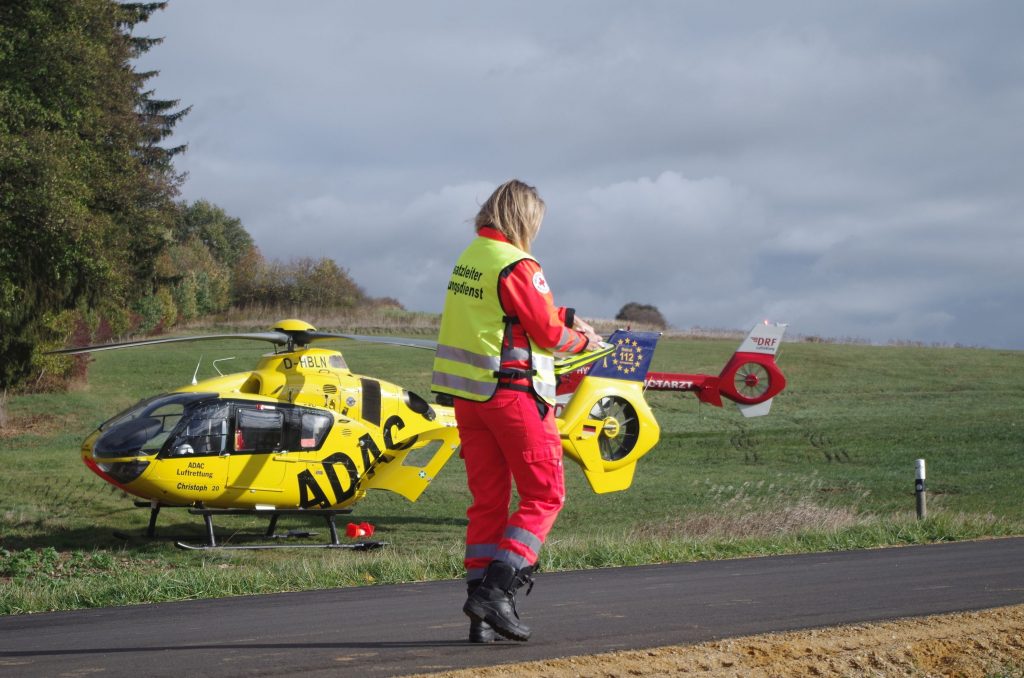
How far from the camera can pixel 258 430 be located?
1662cm

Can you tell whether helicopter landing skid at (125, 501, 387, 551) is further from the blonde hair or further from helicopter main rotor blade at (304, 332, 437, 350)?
the blonde hair

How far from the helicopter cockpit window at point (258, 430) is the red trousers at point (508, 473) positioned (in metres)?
11.4

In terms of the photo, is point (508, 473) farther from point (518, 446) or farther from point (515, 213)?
point (515, 213)

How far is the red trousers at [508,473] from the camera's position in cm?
539

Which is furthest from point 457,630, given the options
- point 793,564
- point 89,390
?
point 89,390

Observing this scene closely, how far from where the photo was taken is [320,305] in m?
59.3

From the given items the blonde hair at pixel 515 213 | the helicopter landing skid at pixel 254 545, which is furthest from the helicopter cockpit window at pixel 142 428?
the blonde hair at pixel 515 213

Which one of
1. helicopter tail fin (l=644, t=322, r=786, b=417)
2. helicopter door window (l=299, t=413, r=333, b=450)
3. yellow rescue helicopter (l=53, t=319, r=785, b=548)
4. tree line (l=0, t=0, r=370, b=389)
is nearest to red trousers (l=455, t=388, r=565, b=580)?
yellow rescue helicopter (l=53, t=319, r=785, b=548)

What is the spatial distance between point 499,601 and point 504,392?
1.05m

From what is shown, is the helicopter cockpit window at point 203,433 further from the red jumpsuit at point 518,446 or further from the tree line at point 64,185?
the red jumpsuit at point 518,446

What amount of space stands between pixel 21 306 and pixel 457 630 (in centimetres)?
2594

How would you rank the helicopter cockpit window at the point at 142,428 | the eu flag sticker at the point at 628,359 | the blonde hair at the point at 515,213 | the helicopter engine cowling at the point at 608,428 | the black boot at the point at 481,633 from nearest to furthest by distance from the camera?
the black boot at the point at 481,633, the blonde hair at the point at 515,213, the helicopter cockpit window at the point at 142,428, the eu flag sticker at the point at 628,359, the helicopter engine cowling at the point at 608,428

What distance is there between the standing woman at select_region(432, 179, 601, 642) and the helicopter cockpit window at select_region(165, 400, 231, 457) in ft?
37.2

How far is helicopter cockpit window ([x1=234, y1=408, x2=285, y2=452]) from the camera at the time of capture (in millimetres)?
16484
